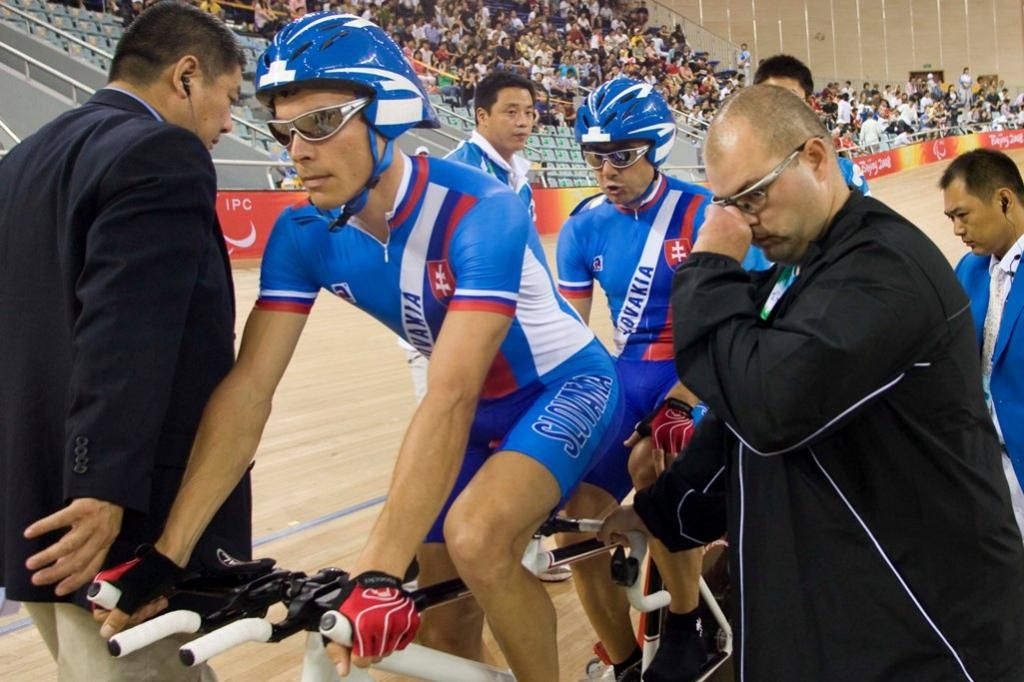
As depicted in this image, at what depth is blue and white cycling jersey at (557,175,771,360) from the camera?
10.4ft

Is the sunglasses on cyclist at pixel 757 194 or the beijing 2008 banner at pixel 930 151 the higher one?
the sunglasses on cyclist at pixel 757 194

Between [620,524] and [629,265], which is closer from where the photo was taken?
[620,524]

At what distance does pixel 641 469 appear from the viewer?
108 inches

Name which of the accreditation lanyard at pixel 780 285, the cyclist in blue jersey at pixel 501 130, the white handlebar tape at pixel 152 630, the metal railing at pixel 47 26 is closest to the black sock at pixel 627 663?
the accreditation lanyard at pixel 780 285

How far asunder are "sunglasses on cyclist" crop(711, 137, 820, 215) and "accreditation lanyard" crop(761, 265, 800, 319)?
0.13 metres

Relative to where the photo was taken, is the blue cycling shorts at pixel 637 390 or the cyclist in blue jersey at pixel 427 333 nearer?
the cyclist in blue jersey at pixel 427 333

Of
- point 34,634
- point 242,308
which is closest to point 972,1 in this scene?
point 242,308

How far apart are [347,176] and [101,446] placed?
2.47 feet

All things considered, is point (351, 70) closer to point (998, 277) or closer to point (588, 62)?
point (998, 277)

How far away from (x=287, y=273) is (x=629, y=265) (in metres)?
1.37

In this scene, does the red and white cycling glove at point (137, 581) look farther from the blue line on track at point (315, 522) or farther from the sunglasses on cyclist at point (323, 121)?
the blue line on track at point (315, 522)

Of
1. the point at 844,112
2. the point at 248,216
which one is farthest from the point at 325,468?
the point at 844,112

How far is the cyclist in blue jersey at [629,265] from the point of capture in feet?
9.41

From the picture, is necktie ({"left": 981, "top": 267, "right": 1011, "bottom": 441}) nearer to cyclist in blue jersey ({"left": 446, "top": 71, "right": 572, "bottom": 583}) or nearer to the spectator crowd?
cyclist in blue jersey ({"left": 446, "top": 71, "right": 572, "bottom": 583})
